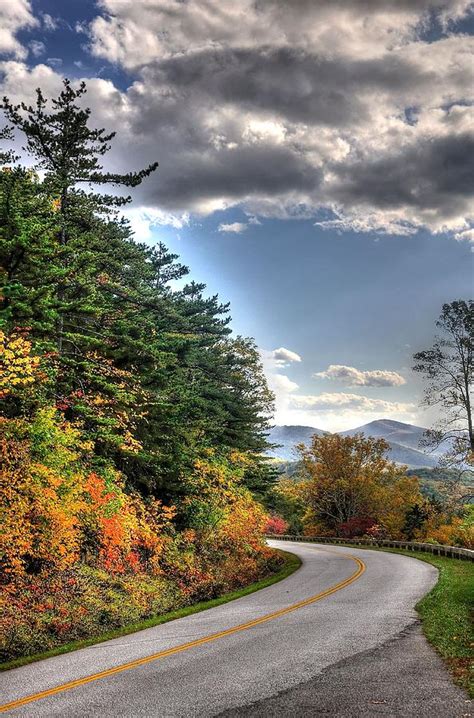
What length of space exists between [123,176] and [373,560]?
2541 cm

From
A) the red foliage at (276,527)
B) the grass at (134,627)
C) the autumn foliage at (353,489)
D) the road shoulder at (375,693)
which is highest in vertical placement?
the autumn foliage at (353,489)

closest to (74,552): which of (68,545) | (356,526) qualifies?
(68,545)

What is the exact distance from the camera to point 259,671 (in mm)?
10352

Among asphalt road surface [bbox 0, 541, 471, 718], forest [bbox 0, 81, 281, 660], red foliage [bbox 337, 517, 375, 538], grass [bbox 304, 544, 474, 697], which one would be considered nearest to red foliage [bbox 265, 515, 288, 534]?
red foliage [bbox 337, 517, 375, 538]

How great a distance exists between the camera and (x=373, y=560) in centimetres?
3300

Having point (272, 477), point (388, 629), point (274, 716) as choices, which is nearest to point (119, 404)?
point (388, 629)

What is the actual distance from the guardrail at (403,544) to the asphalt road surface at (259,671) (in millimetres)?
15215

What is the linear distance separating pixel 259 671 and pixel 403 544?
35131mm

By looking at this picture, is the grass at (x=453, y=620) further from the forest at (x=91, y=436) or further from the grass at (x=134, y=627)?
the grass at (x=134, y=627)

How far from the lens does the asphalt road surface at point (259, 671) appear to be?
336 inches

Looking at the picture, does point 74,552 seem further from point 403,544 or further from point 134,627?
point 403,544

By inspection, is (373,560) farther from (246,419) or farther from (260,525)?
(246,419)

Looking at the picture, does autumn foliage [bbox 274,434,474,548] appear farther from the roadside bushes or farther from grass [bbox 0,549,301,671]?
grass [bbox 0,549,301,671]

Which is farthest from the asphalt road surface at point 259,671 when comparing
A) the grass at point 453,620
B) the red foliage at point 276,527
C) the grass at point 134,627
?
the red foliage at point 276,527
